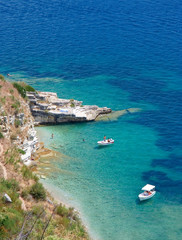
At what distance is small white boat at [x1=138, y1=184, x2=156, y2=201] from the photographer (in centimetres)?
5631

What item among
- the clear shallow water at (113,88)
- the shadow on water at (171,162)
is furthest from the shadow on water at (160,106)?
the shadow on water at (171,162)

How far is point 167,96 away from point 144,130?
1661cm

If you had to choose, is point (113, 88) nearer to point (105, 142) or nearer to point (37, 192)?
point (105, 142)

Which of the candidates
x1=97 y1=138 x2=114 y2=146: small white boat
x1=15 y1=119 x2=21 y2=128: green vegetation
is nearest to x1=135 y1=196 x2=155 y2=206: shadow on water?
x1=97 y1=138 x2=114 y2=146: small white boat

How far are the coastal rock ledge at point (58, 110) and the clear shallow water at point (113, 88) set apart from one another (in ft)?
5.95

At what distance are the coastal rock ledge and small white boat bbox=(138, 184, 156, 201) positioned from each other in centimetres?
2302

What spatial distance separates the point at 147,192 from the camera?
5734cm

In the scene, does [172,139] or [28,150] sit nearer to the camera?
[28,150]

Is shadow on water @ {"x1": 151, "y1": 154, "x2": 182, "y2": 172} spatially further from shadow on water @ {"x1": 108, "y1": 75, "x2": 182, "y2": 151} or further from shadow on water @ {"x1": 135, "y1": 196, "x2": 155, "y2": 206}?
shadow on water @ {"x1": 135, "y1": 196, "x2": 155, "y2": 206}

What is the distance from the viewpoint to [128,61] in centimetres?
10450

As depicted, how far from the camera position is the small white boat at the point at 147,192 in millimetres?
56312

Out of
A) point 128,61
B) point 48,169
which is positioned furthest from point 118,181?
point 128,61

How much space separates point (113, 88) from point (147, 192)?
38.9 metres

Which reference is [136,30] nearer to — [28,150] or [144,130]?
[144,130]
